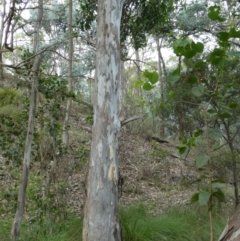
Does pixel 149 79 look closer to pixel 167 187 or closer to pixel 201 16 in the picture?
pixel 167 187

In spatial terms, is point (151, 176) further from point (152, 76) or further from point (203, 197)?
point (152, 76)


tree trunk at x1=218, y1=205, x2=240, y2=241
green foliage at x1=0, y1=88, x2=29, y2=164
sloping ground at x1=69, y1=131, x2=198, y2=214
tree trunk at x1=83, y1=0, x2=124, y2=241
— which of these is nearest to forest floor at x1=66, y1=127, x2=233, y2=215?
sloping ground at x1=69, y1=131, x2=198, y2=214

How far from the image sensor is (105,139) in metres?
4.57

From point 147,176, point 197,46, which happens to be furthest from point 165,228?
point 147,176

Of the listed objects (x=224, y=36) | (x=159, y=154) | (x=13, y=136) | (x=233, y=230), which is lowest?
(x=233, y=230)

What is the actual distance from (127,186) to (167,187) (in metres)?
1.47

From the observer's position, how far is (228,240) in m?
1.06

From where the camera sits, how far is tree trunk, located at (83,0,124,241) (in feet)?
14.6

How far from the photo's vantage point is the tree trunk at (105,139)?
4465mm

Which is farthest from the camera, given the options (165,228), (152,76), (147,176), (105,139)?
(147,176)

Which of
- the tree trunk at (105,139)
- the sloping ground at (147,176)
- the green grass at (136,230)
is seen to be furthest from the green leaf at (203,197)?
the sloping ground at (147,176)

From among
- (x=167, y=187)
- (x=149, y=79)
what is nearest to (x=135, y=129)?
(x=167, y=187)

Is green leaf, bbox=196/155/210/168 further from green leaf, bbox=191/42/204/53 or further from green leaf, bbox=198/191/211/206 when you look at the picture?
green leaf, bbox=191/42/204/53

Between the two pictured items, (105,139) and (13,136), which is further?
(13,136)
